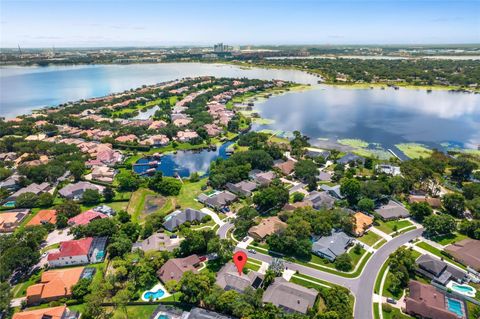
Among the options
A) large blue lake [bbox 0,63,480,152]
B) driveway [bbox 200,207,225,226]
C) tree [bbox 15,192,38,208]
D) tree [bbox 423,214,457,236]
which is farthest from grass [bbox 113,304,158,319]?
large blue lake [bbox 0,63,480,152]

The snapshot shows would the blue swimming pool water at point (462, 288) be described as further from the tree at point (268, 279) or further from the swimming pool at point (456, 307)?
the tree at point (268, 279)

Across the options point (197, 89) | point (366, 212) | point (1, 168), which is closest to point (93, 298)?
point (366, 212)

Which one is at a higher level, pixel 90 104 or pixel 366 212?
pixel 90 104

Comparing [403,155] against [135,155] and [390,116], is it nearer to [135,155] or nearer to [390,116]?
[390,116]

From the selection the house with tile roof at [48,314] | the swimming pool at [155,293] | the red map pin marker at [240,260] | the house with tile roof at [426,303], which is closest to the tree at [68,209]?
the house with tile roof at [48,314]

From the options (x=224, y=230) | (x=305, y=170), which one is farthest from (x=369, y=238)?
(x=224, y=230)

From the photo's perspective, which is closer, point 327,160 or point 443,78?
point 327,160

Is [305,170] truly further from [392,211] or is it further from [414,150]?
[414,150]

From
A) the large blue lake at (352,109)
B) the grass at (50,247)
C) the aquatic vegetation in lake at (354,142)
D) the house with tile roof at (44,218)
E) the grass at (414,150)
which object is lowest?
the grass at (50,247)
